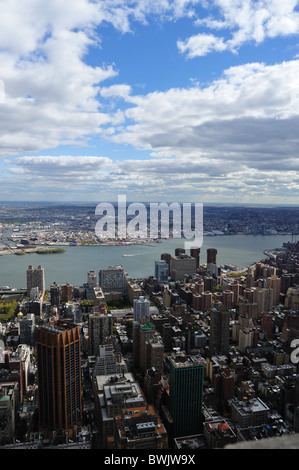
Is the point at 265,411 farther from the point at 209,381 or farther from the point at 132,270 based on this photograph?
the point at 132,270

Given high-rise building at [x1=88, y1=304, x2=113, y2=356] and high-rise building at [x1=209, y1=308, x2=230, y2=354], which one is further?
high-rise building at [x1=209, y1=308, x2=230, y2=354]

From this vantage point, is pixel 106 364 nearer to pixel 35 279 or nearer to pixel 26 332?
pixel 26 332

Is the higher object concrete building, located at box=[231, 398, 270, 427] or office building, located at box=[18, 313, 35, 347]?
office building, located at box=[18, 313, 35, 347]

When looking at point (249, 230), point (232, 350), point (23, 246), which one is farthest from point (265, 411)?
point (249, 230)

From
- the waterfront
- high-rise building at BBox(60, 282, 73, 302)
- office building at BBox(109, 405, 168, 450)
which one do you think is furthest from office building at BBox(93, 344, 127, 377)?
the waterfront

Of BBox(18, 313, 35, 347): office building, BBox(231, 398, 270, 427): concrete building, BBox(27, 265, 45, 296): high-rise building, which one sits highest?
BBox(27, 265, 45, 296): high-rise building

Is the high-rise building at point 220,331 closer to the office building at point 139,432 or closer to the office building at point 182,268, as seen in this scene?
the office building at point 139,432

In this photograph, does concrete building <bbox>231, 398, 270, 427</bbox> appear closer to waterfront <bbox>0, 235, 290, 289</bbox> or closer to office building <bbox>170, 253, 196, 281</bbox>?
office building <bbox>170, 253, 196, 281</bbox>
